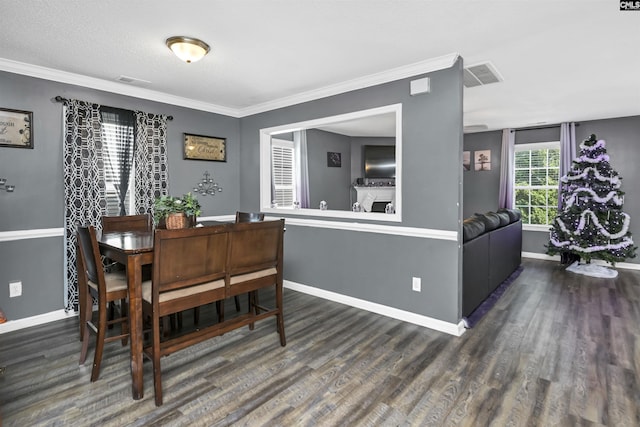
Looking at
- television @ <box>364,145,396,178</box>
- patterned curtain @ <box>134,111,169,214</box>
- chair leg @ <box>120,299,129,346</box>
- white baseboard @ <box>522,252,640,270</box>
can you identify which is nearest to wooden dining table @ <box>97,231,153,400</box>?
chair leg @ <box>120,299,129,346</box>

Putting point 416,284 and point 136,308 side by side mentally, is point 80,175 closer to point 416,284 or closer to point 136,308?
point 136,308

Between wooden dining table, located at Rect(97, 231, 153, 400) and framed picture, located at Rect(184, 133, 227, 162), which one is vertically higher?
framed picture, located at Rect(184, 133, 227, 162)

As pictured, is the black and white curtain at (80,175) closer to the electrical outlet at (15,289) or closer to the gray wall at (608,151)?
the electrical outlet at (15,289)

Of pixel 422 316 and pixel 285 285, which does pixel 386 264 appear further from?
pixel 285 285

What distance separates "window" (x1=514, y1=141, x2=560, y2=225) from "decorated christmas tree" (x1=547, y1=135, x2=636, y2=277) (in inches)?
36.4

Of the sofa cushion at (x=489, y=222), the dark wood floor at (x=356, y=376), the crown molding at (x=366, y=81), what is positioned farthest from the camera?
the sofa cushion at (x=489, y=222)

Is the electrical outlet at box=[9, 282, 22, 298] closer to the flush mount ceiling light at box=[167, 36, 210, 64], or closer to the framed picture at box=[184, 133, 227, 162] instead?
the framed picture at box=[184, 133, 227, 162]

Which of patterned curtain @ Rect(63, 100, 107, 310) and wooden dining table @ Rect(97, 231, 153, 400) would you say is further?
patterned curtain @ Rect(63, 100, 107, 310)

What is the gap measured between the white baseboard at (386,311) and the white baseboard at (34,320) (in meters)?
2.42

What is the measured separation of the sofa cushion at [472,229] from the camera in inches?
126

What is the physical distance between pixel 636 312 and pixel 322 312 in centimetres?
330

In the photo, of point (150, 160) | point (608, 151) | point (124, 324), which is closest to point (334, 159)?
point (150, 160)

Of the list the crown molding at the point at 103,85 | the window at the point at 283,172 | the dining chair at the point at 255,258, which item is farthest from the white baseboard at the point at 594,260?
the crown molding at the point at 103,85

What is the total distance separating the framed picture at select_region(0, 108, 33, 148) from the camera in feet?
10.0
